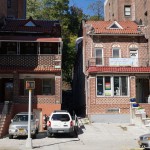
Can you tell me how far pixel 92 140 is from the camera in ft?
76.3

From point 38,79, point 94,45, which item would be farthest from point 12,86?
point 94,45

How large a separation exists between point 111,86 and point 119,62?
8.45 feet

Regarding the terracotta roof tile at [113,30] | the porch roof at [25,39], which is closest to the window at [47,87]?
the porch roof at [25,39]

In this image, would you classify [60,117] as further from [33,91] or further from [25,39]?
[25,39]

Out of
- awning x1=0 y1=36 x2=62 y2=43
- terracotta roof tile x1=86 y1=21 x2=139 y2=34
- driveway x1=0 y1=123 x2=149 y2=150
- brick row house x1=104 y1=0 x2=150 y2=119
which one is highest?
brick row house x1=104 y1=0 x2=150 y2=119

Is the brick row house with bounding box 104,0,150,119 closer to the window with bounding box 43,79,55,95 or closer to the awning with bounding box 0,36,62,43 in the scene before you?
the window with bounding box 43,79,55,95

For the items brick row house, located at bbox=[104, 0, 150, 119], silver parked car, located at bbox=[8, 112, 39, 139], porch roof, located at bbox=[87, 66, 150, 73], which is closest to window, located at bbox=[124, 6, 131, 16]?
brick row house, located at bbox=[104, 0, 150, 119]

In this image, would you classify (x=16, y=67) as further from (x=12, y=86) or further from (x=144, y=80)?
(x=144, y=80)

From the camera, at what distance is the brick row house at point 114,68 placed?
106 ft

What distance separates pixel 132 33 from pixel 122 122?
9182 millimetres

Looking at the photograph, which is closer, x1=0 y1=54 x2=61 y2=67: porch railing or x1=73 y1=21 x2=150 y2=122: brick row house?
x1=0 y1=54 x2=61 y2=67: porch railing

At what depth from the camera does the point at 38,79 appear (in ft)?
114

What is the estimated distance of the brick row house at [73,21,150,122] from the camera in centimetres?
3234

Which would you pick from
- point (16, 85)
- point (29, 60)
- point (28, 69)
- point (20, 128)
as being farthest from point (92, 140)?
point (29, 60)
